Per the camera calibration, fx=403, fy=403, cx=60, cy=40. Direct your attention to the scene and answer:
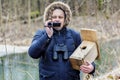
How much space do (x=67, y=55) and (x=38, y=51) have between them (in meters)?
0.28

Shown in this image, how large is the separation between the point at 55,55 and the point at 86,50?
355 mm

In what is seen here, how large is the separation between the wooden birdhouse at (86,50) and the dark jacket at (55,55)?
0.26 ft

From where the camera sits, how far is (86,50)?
3.97 meters

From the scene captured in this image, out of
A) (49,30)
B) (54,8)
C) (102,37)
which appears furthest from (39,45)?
(102,37)

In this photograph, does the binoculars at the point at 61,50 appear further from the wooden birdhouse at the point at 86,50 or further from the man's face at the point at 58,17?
the man's face at the point at 58,17

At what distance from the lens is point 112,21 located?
13.7m

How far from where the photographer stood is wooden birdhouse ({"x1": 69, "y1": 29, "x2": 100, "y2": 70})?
379 centimetres

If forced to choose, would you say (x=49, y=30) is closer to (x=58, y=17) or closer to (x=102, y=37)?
(x=58, y=17)

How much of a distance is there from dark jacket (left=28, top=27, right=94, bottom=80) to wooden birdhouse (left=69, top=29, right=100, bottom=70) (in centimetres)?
8

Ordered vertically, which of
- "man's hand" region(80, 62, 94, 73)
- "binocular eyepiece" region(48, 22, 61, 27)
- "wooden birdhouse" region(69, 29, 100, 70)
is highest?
"binocular eyepiece" region(48, 22, 61, 27)

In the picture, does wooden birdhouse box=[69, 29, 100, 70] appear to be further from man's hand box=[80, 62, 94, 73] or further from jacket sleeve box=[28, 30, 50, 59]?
jacket sleeve box=[28, 30, 50, 59]

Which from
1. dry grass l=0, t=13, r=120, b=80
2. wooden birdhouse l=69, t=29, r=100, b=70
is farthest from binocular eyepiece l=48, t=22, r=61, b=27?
dry grass l=0, t=13, r=120, b=80

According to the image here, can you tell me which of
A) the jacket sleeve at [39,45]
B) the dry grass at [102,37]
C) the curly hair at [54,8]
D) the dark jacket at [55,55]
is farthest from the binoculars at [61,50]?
the dry grass at [102,37]

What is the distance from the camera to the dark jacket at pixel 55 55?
3809 mm
